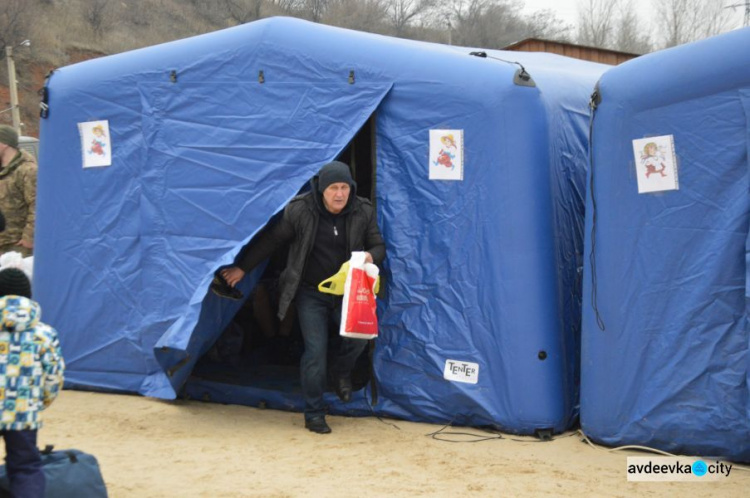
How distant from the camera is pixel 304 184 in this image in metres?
5.70

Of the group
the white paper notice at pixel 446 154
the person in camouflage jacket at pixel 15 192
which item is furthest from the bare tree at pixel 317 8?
the white paper notice at pixel 446 154

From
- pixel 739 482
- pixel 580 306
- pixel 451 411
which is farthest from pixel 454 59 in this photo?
pixel 739 482

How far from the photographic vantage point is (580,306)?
571cm

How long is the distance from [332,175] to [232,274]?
0.85 metres

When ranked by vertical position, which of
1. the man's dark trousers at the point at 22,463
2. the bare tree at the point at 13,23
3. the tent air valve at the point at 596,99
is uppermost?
the bare tree at the point at 13,23

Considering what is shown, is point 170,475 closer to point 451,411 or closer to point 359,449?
point 359,449

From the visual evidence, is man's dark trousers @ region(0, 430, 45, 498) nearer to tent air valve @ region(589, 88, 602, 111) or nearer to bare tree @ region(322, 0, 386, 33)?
tent air valve @ region(589, 88, 602, 111)

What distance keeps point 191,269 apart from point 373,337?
1.40 metres

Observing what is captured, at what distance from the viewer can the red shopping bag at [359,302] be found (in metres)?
5.23

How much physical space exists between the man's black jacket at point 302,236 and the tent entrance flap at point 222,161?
0.43 ft

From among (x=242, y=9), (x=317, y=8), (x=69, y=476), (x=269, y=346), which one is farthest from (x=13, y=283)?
(x=242, y=9)

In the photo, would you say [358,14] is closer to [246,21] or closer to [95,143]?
[246,21]

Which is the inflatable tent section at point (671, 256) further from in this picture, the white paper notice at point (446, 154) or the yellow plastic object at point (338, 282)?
the yellow plastic object at point (338, 282)

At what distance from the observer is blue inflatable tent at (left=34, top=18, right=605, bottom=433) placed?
17.7 ft
